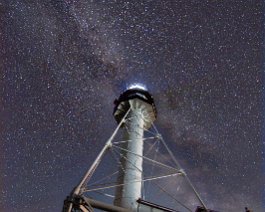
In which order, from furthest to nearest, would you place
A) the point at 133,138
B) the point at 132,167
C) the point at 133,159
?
the point at 133,138
the point at 133,159
the point at 132,167

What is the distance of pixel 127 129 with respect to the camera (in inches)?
863

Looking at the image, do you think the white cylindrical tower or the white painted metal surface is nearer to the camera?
the white painted metal surface

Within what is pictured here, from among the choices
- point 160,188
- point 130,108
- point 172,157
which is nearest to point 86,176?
point 160,188

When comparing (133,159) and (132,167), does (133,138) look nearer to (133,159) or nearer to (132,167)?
(133,159)

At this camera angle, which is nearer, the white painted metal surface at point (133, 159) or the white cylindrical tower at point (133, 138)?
the white painted metal surface at point (133, 159)

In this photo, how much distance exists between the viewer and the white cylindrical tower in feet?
56.9

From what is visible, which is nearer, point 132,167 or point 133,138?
point 132,167

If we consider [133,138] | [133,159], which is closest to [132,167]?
[133,159]

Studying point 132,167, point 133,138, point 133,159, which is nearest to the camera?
point 132,167

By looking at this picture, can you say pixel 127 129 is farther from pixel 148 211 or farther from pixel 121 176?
pixel 148 211

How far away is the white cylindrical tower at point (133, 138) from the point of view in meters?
17.4

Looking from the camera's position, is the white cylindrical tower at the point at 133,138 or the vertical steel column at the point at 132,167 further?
the white cylindrical tower at the point at 133,138

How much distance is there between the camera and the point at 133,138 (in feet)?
69.3

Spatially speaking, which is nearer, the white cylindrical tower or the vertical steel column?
the vertical steel column
